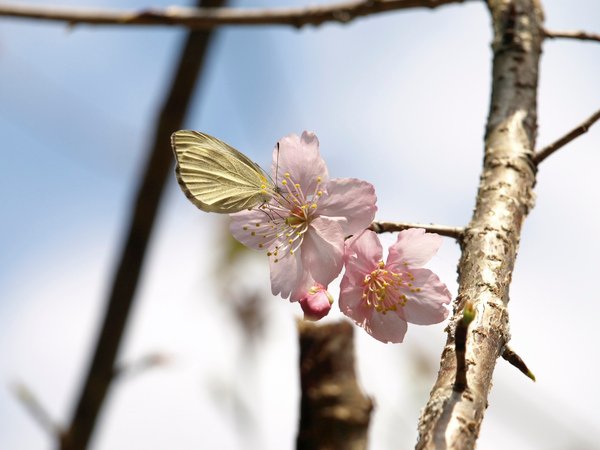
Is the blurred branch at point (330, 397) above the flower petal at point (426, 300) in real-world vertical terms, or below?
below

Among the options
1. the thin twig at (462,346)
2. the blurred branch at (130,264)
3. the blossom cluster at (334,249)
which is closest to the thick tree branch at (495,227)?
the thin twig at (462,346)

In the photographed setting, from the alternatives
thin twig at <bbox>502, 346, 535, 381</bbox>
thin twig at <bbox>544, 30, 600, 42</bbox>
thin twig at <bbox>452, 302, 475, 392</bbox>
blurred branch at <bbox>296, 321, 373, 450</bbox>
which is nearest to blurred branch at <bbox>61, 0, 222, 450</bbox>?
thin twig at <bbox>544, 30, 600, 42</bbox>

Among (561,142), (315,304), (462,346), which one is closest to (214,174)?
(315,304)

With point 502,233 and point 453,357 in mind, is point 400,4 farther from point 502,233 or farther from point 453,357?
point 453,357

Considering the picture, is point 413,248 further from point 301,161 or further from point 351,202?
point 301,161

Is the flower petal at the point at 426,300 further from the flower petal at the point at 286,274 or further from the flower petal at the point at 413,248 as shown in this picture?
the flower petal at the point at 286,274
